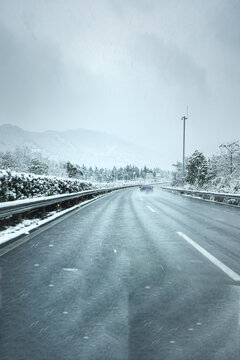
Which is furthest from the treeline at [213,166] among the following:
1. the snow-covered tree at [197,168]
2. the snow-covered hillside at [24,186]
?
the snow-covered hillside at [24,186]

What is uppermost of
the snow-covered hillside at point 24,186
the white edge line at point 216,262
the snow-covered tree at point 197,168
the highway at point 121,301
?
the snow-covered tree at point 197,168

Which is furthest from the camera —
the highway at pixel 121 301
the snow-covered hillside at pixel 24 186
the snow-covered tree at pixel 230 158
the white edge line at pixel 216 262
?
the snow-covered tree at pixel 230 158

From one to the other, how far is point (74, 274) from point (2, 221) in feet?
18.6

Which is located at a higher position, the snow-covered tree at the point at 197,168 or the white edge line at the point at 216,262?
the snow-covered tree at the point at 197,168

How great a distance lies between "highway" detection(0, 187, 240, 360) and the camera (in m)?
2.41

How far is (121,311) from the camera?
121 inches

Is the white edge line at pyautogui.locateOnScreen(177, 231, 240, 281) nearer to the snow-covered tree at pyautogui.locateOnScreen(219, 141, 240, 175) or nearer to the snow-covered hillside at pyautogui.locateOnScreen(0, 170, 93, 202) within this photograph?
the snow-covered hillside at pyautogui.locateOnScreen(0, 170, 93, 202)

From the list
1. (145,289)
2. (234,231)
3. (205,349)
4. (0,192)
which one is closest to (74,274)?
(145,289)

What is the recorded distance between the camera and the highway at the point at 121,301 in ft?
7.90

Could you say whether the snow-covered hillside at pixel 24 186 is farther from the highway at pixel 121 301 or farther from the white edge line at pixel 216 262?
the white edge line at pixel 216 262

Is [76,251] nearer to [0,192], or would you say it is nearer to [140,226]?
[140,226]

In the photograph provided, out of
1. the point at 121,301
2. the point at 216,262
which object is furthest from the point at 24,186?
the point at 121,301

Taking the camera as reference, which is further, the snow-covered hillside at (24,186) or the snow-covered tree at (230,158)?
the snow-covered tree at (230,158)

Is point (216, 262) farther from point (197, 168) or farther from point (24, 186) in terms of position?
point (197, 168)
